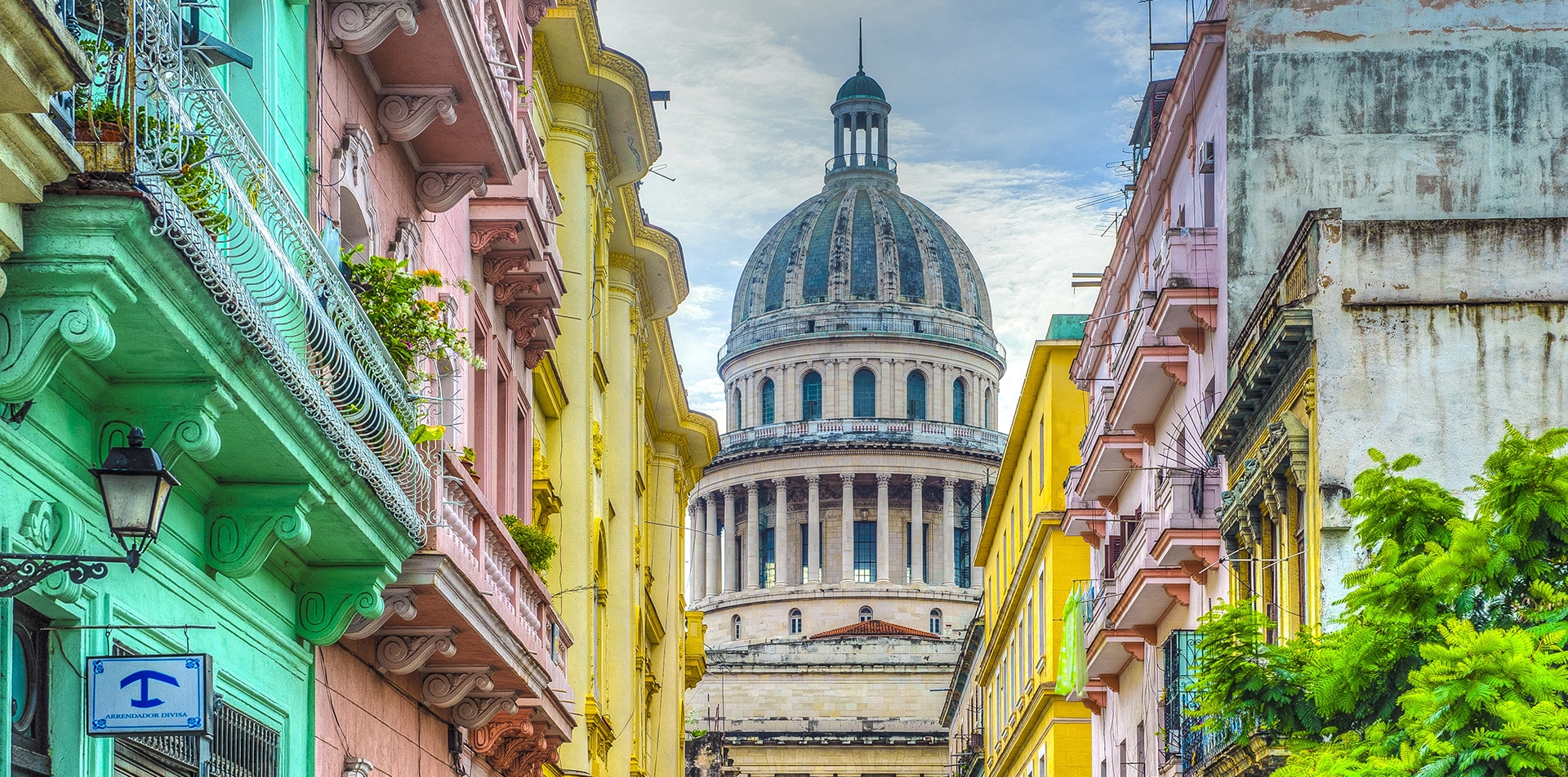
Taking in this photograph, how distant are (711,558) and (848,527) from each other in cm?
966

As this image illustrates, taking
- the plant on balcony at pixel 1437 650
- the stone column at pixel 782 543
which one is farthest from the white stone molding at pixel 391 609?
the stone column at pixel 782 543

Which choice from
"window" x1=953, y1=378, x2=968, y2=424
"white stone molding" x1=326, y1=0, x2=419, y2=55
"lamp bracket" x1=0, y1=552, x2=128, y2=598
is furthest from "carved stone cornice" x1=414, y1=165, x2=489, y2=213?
"window" x1=953, y1=378, x2=968, y2=424

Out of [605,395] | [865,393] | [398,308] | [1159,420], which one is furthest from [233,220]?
[865,393]

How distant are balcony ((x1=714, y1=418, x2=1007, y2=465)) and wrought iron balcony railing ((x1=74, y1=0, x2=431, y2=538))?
10110 cm

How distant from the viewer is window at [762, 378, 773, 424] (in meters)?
122

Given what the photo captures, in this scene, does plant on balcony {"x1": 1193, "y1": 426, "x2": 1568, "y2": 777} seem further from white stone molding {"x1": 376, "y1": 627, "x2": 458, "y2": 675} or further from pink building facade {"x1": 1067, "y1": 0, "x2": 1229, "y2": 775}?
white stone molding {"x1": 376, "y1": 627, "x2": 458, "y2": 675}

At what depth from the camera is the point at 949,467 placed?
11669cm

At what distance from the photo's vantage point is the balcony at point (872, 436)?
11588 centimetres

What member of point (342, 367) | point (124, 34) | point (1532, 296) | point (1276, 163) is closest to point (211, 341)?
point (124, 34)

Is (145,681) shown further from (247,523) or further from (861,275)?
(861,275)

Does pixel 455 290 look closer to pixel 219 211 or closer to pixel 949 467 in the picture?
pixel 219 211

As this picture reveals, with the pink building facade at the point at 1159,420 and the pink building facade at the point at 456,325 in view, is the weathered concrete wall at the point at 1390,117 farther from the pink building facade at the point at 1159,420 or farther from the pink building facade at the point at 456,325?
the pink building facade at the point at 456,325

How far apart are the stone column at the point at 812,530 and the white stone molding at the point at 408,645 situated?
99.0m

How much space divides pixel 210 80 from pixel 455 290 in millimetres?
10280
